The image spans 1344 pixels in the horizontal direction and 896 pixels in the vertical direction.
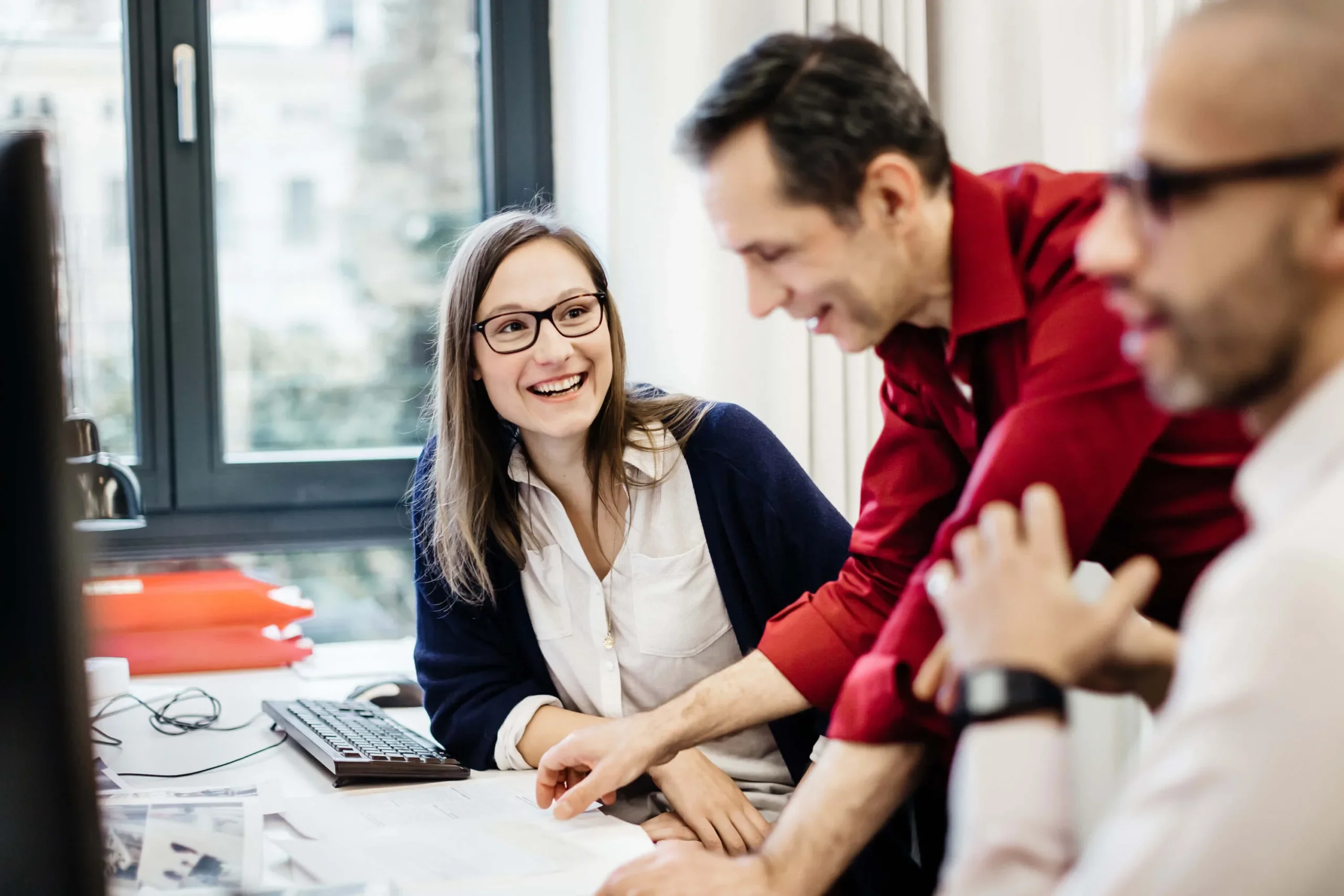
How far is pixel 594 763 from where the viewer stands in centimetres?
142

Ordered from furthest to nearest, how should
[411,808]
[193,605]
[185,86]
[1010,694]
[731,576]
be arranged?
[185,86] → [193,605] → [731,576] → [411,808] → [1010,694]

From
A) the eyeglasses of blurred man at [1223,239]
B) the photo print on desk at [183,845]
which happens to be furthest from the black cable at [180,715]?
the eyeglasses of blurred man at [1223,239]

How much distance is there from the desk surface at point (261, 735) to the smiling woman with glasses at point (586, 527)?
195 millimetres

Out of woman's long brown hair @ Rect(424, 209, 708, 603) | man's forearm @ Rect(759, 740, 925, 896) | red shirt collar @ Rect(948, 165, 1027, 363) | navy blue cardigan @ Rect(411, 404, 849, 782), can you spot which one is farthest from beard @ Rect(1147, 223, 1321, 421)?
woman's long brown hair @ Rect(424, 209, 708, 603)

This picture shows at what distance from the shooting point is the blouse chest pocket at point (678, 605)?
69.2 inches

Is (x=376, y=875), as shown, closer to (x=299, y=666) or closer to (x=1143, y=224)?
(x=1143, y=224)

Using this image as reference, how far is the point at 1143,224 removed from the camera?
766mm

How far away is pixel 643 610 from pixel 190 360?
128 cm

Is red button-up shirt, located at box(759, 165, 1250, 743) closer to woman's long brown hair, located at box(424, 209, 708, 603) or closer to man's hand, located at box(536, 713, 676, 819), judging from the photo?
man's hand, located at box(536, 713, 676, 819)

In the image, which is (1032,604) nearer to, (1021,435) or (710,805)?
(1021,435)

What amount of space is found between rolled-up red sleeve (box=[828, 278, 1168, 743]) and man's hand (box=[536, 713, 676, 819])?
1.36 ft

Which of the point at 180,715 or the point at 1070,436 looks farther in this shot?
the point at 180,715

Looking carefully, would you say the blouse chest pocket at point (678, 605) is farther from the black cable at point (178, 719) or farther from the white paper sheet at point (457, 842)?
the black cable at point (178, 719)

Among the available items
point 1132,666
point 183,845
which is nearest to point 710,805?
point 183,845
